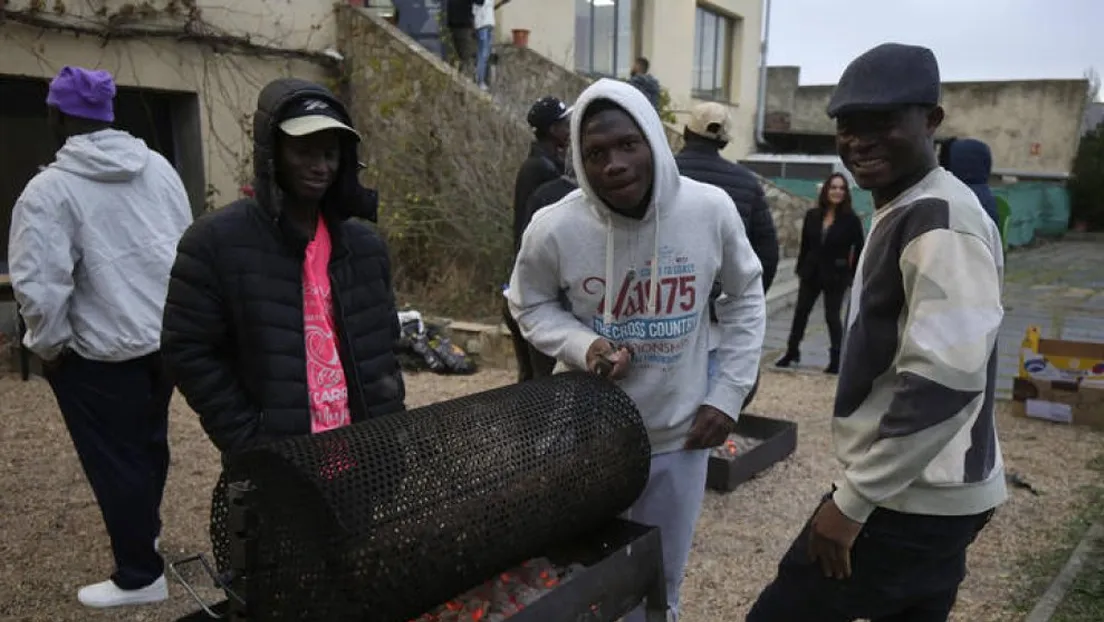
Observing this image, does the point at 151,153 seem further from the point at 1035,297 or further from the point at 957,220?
the point at 1035,297

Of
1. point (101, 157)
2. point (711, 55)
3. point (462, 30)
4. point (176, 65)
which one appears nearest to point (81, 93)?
point (101, 157)

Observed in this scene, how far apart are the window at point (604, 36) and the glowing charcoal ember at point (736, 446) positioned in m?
10.5

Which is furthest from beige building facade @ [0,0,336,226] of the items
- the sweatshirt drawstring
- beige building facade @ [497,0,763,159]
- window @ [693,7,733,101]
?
window @ [693,7,733,101]

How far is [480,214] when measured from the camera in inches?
344

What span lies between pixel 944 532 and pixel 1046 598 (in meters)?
2.18

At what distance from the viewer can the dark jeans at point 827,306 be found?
7703 mm

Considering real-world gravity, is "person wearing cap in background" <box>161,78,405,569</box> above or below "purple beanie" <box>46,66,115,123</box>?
below

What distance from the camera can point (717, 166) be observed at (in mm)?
4668

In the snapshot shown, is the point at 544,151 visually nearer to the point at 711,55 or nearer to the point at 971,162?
the point at 971,162

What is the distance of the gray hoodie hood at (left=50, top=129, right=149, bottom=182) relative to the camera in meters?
3.13

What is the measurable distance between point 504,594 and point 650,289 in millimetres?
954

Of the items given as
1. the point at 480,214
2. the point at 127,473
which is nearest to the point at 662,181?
the point at 127,473

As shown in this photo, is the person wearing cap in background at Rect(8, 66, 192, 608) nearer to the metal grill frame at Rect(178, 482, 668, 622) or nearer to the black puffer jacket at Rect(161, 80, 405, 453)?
the black puffer jacket at Rect(161, 80, 405, 453)

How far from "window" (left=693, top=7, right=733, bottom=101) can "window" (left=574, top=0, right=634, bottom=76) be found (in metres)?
2.67
